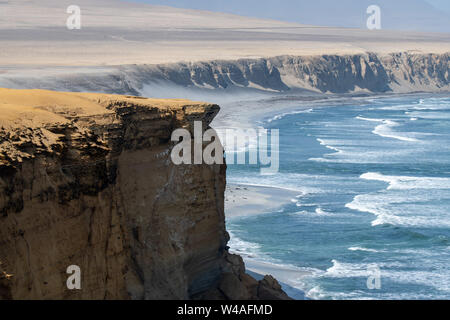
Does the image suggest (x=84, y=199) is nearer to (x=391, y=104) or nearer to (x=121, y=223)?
(x=121, y=223)

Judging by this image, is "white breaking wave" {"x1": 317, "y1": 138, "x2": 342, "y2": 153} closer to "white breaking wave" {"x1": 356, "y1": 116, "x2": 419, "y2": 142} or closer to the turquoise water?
the turquoise water

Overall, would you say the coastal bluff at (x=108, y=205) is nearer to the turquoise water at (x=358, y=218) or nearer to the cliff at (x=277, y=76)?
the turquoise water at (x=358, y=218)
